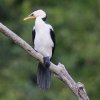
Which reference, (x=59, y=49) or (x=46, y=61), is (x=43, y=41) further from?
(x=59, y=49)

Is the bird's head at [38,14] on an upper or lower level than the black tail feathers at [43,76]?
upper

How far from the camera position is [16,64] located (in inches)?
491

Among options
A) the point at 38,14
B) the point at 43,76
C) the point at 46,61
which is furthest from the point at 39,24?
the point at 43,76

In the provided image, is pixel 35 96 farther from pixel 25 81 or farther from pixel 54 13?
pixel 54 13

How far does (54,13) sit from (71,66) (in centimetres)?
78

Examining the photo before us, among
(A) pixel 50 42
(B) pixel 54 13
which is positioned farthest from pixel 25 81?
(A) pixel 50 42

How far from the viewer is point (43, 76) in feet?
24.1

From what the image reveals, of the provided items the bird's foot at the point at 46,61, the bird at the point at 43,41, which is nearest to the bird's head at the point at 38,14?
the bird at the point at 43,41

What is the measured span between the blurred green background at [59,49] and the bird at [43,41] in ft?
14.6

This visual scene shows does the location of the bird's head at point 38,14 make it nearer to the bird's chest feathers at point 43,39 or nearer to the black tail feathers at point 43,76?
the bird's chest feathers at point 43,39

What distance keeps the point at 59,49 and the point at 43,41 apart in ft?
18.5

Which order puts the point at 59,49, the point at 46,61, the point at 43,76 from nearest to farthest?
the point at 46,61 < the point at 43,76 < the point at 59,49

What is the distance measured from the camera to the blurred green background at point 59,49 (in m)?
12.3

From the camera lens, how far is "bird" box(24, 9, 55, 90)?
717 cm
